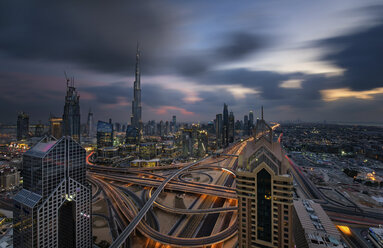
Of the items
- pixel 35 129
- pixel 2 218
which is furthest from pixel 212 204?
pixel 35 129

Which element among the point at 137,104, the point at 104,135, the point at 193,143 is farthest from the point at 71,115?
the point at 193,143

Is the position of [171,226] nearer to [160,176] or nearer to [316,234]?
[316,234]

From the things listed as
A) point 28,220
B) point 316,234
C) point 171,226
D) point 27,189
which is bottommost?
point 171,226

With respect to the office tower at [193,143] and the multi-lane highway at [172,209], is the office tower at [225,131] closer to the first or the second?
the office tower at [193,143]

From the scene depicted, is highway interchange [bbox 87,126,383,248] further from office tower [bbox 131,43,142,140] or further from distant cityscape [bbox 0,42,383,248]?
office tower [bbox 131,43,142,140]

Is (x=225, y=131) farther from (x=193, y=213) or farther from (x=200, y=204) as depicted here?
(x=193, y=213)

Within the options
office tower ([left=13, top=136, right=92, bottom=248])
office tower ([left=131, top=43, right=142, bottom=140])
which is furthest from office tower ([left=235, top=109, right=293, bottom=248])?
office tower ([left=131, top=43, right=142, bottom=140])

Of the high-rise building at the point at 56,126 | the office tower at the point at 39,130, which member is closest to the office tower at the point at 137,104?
the high-rise building at the point at 56,126
